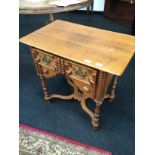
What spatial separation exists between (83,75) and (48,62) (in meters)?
0.30

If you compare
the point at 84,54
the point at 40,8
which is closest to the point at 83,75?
the point at 84,54

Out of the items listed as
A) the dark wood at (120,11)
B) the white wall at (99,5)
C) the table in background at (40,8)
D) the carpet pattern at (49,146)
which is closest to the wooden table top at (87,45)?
the table in background at (40,8)

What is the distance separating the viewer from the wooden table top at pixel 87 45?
1.02 m

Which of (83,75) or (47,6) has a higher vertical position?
(47,6)

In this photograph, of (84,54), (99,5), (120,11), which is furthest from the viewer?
(99,5)

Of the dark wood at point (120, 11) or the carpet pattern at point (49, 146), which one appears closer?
the carpet pattern at point (49, 146)

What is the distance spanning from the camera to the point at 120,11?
328cm

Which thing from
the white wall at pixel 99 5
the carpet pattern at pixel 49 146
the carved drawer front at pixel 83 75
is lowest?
the carpet pattern at pixel 49 146

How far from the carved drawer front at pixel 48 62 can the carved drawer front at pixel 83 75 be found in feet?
0.29

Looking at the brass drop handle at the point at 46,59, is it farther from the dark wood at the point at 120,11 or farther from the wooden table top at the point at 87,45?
the dark wood at the point at 120,11

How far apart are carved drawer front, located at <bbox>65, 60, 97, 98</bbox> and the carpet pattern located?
1.40ft

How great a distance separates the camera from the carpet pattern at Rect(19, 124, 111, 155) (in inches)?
51.1

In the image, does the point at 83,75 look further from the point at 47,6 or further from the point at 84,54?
the point at 47,6
